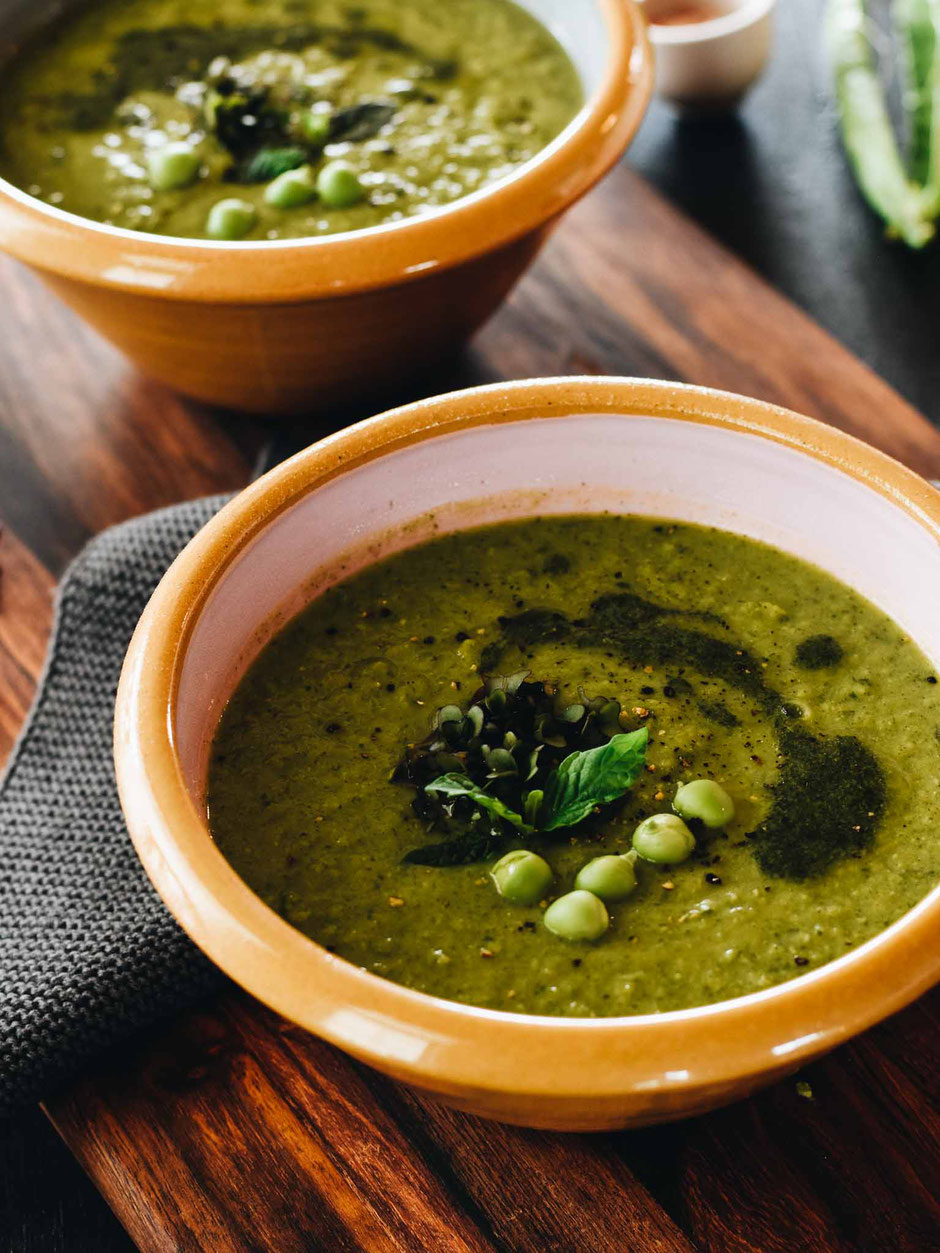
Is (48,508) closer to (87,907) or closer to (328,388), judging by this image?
(328,388)

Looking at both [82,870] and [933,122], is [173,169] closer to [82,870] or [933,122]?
[82,870]

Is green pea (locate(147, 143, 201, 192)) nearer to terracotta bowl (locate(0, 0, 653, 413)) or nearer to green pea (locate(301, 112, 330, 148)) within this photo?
green pea (locate(301, 112, 330, 148))

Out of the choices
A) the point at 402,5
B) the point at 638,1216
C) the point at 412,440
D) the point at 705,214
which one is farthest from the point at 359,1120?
the point at 402,5

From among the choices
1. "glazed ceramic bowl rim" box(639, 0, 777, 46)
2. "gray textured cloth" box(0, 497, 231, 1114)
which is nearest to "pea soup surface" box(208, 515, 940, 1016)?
"gray textured cloth" box(0, 497, 231, 1114)

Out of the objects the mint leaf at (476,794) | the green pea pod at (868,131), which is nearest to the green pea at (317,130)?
the green pea pod at (868,131)

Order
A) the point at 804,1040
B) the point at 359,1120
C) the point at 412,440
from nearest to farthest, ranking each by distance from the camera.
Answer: the point at 804,1040
the point at 359,1120
the point at 412,440
